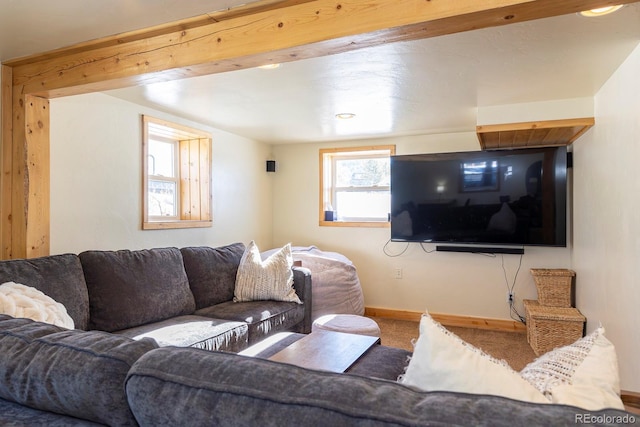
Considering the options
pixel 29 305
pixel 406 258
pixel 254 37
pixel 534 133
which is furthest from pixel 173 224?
pixel 534 133

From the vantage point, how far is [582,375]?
0.87 meters

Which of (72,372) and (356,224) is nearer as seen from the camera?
(72,372)

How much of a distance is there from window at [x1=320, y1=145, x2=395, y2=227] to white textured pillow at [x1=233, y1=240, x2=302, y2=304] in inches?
66.2

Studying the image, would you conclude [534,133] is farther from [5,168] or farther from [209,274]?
[5,168]

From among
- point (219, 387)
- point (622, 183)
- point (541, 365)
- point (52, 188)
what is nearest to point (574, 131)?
point (622, 183)

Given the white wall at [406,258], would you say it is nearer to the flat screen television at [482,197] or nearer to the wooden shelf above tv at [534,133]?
the flat screen television at [482,197]

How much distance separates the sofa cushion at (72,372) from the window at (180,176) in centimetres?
271

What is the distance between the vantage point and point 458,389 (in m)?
0.85

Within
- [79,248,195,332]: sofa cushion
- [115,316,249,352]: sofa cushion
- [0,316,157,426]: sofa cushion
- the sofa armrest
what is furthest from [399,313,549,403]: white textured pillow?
the sofa armrest

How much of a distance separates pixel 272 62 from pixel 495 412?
168 centimetres

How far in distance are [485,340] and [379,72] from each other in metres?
2.77

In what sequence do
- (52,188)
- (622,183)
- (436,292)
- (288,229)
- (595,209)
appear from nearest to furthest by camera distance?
(622,183), (52,188), (595,209), (436,292), (288,229)

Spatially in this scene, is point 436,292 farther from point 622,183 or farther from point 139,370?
point 139,370

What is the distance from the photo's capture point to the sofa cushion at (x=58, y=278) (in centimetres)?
209
